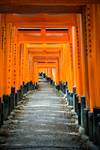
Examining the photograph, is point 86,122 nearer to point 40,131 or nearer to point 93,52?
point 40,131

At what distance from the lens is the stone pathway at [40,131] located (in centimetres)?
830

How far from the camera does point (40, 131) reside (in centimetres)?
1012

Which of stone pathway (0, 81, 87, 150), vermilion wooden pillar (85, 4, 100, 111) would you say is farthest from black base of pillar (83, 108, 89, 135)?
vermilion wooden pillar (85, 4, 100, 111)

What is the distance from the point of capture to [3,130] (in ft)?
33.8

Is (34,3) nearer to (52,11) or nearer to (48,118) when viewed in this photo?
(52,11)

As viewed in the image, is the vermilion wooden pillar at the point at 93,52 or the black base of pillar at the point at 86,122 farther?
the black base of pillar at the point at 86,122

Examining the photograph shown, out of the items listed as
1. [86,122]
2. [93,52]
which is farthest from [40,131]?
[93,52]

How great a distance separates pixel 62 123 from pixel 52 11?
4095 mm

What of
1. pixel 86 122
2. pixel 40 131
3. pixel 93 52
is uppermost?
pixel 93 52

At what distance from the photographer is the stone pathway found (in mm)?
8297

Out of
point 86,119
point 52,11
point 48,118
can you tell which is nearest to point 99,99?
point 86,119

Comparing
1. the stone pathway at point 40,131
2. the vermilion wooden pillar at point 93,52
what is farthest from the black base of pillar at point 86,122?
the vermilion wooden pillar at point 93,52

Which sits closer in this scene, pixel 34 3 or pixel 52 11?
pixel 34 3

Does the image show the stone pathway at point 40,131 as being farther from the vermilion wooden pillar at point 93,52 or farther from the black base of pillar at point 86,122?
the vermilion wooden pillar at point 93,52
